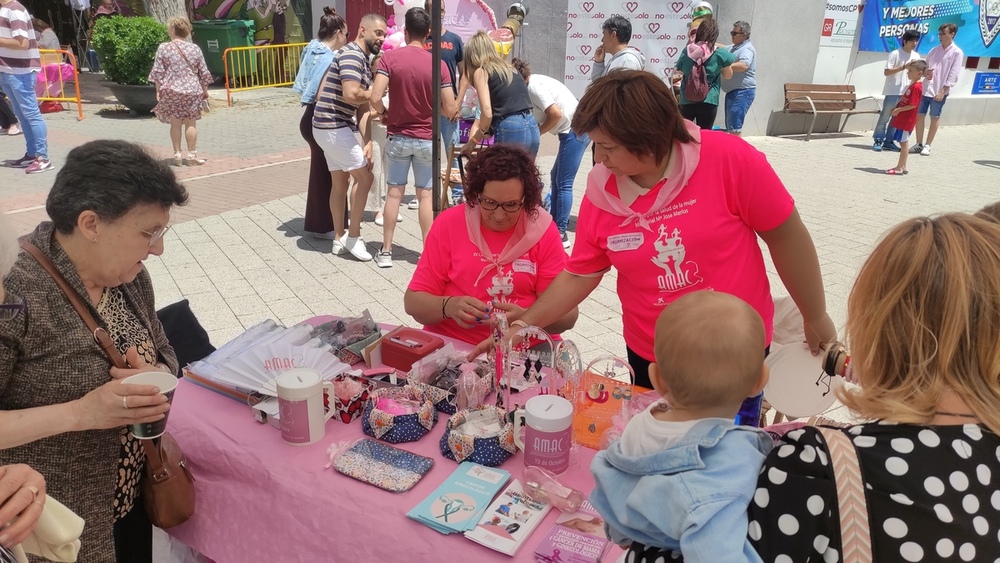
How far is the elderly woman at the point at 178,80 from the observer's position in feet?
26.0

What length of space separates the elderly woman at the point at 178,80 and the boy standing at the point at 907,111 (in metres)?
8.90

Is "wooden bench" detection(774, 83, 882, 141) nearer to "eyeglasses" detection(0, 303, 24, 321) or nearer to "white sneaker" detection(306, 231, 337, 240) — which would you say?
"white sneaker" detection(306, 231, 337, 240)

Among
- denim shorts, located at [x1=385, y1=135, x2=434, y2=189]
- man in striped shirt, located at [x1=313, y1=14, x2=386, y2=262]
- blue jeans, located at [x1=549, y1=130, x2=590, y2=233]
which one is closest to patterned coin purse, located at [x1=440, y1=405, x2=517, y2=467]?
denim shorts, located at [x1=385, y1=135, x2=434, y2=189]

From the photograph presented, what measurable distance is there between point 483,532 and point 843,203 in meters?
7.35

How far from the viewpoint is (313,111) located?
18.6ft

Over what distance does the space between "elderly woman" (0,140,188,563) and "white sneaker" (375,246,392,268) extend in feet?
11.8

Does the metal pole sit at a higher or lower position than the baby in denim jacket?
higher

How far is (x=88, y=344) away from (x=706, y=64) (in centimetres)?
795

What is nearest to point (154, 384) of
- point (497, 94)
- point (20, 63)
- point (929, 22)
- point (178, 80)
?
point (497, 94)

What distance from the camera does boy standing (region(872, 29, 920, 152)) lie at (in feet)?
34.7

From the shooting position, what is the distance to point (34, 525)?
1.34 m

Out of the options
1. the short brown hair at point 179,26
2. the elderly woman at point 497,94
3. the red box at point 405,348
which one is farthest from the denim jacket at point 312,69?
the red box at point 405,348

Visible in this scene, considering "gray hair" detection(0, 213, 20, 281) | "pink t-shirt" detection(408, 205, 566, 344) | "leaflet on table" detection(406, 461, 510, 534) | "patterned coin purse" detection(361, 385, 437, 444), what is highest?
"gray hair" detection(0, 213, 20, 281)

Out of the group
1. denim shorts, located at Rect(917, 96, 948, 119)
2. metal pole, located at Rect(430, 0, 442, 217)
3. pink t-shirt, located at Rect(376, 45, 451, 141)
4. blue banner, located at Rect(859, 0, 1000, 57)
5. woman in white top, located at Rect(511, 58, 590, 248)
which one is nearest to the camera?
metal pole, located at Rect(430, 0, 442, 217)
